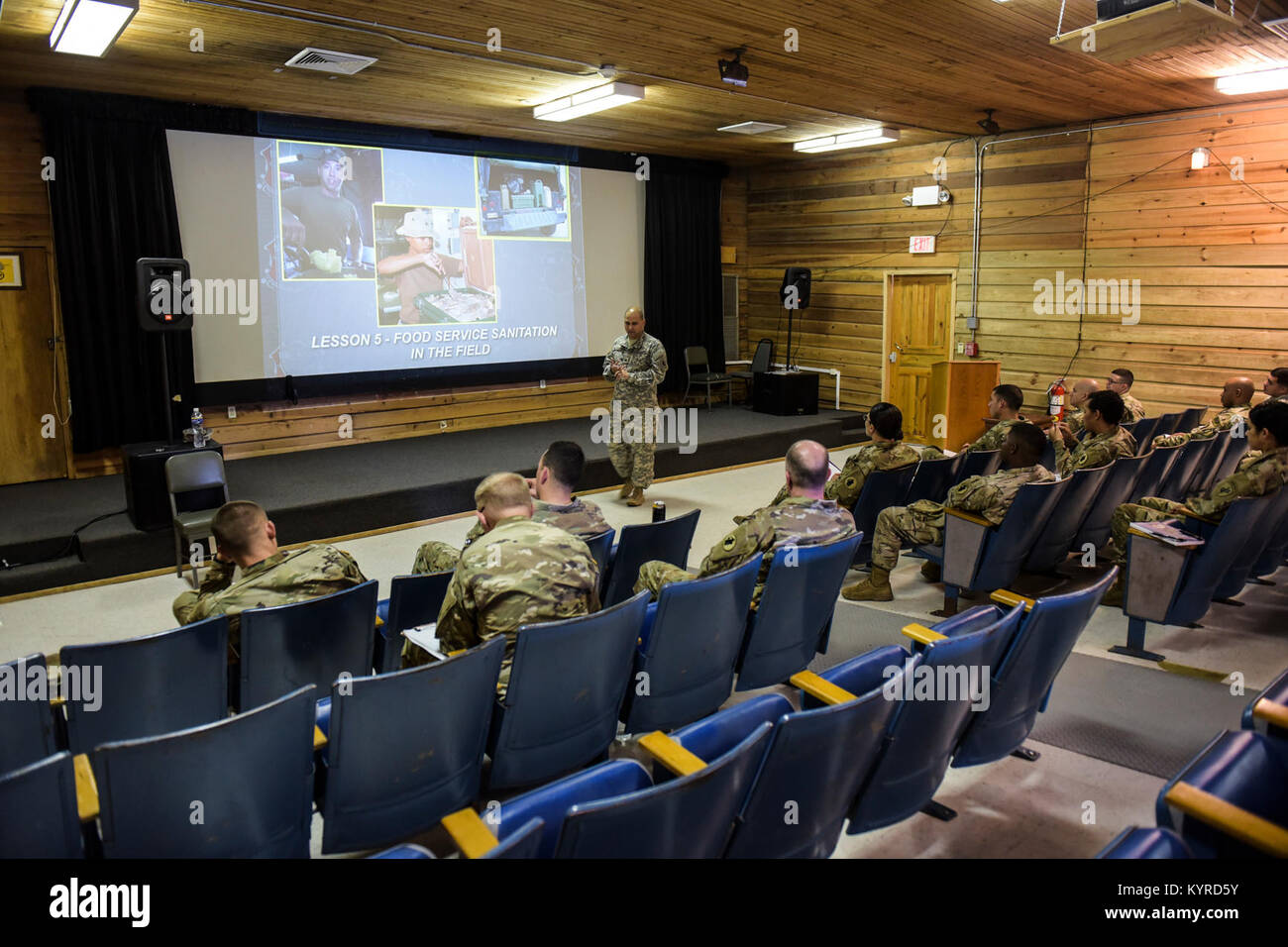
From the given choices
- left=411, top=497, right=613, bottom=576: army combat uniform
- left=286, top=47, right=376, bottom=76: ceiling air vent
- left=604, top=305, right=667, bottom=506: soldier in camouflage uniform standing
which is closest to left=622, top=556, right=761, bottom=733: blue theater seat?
left=411, top=497, right=613, bottom=576: army combat uniform

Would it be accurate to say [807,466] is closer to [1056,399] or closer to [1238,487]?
[1238,487]

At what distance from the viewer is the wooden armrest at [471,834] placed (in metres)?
1.73

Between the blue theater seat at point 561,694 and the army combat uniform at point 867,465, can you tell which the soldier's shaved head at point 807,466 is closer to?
the blue theater seat at point 561,694

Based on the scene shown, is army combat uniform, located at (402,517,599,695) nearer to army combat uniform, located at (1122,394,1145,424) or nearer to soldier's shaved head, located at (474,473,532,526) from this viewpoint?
soldier's shaved head, located at (474,473,532,526)

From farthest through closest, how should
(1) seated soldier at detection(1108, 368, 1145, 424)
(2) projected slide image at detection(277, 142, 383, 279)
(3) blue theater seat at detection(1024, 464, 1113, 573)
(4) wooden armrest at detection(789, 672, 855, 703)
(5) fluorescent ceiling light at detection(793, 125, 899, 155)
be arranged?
(5) fluorescent ceiling light at detection(793, 125, 899, 155), (2) projected slide image at detection(277, 142, 383, 279), (1) seated soldier at detection(1108, 368, 1145, 424), (3) blue theater seat at detection(1024, 464, 1113, 573), (4) wooden armrest at detection(789, 672, 855, 703)

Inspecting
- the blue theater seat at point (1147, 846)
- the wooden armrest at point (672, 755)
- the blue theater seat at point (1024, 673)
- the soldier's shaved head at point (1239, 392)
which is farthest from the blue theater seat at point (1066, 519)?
the blue theater seat at point (1147, 846)

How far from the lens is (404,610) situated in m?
3.38

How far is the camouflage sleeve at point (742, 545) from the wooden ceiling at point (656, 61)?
3.12 meters

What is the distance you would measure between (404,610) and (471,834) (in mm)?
1706

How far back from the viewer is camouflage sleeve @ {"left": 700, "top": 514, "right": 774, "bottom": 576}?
348cm

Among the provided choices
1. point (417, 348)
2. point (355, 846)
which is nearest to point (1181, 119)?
point (417, 348)

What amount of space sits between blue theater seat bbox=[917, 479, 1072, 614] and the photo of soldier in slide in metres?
6.15

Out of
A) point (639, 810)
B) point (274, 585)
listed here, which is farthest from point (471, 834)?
point (274, 585)
